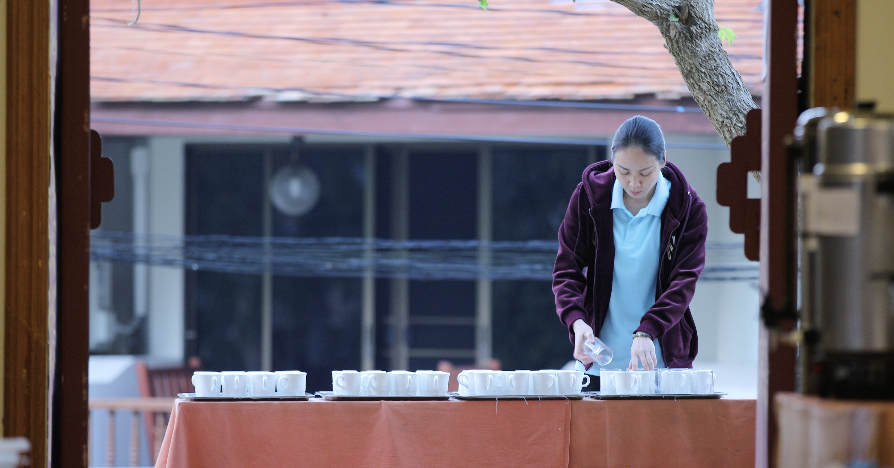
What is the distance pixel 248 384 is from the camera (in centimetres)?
281

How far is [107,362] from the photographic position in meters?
7.94

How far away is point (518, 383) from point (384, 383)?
0.36m

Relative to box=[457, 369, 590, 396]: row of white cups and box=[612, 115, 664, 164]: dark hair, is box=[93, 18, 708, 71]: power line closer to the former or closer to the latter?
box=[612, 115, 664, 164]: dark hair

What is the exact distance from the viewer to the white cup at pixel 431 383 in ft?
9.19

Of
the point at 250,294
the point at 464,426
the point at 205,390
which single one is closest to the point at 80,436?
the point at 205,390

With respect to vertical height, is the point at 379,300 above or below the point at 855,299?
below

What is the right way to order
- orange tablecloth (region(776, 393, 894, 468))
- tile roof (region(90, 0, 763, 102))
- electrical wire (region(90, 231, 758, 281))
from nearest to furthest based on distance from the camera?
1. orange tablecloth (region(776, 393, 894, 468))
2. tile roof (region(90, 0, 763, 102))
3. electrical wire (region(90, 231, 758, 281))

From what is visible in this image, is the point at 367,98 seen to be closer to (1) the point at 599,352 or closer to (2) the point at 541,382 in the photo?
(1) the point at 599,352

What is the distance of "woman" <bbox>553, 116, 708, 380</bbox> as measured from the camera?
329 centimetres

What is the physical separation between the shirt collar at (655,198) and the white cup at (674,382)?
2.26 feet

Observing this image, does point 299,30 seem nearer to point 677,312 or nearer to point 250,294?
point 250,294

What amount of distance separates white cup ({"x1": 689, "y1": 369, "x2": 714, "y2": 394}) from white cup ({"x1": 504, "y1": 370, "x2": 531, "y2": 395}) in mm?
458

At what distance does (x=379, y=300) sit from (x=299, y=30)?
7.12 ft

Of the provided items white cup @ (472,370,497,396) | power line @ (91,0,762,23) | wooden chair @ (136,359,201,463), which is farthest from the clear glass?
power line @ (91,0,762,23)
